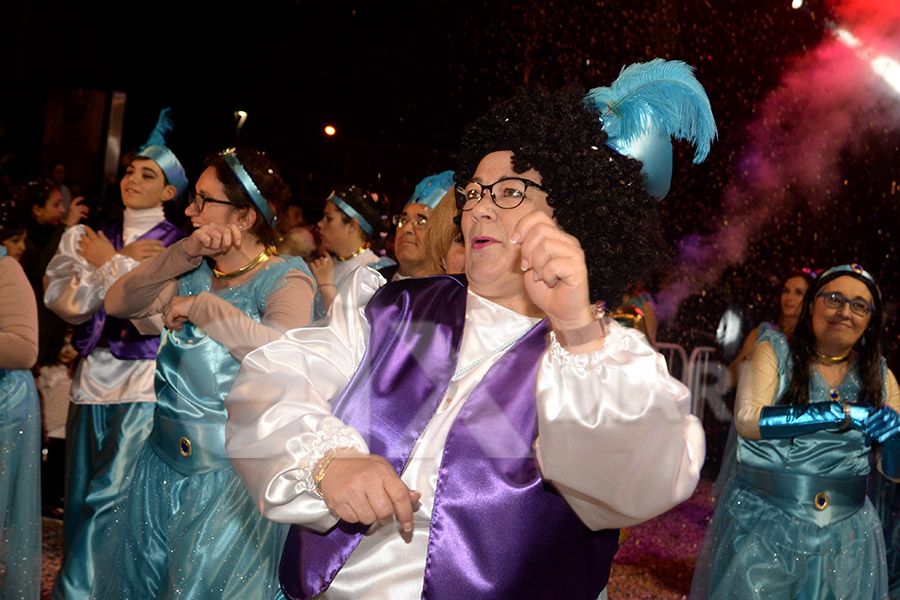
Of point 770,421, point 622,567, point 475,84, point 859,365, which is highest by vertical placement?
point 475,84

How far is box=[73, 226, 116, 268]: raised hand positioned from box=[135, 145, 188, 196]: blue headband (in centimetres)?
55

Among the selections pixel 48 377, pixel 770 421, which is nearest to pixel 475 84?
pixel 48 377

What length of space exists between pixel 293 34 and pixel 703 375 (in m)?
5.88

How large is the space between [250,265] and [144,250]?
52.3 inches

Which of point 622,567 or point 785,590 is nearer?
point 785,590

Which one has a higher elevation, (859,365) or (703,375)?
(859,365)

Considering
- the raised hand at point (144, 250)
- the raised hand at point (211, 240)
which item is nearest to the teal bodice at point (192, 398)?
the raised hand at point (211, 240)

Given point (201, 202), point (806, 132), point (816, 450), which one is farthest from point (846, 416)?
point (806, 132)

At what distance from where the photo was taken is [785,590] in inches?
149

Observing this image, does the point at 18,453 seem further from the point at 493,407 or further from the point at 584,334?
the point at 584,334

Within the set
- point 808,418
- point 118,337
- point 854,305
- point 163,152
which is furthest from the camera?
point 163,152

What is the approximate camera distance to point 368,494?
4.95 ft

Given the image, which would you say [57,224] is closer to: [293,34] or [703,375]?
[293,34]

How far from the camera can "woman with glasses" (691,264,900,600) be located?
377 centimetres
